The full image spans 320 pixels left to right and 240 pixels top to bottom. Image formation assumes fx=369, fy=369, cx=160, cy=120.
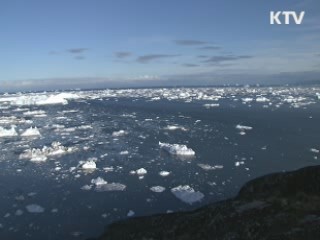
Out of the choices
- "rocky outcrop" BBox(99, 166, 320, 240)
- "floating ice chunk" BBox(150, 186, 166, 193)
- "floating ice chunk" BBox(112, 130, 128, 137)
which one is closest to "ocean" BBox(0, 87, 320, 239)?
"floating ice chunk" BBox(150, 186, 166, 193)

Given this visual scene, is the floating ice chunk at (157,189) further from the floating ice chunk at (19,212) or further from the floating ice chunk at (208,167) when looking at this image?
the floating ice chunk at (19,212)

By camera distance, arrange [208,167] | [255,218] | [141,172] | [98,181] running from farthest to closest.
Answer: [208,167] < [141,172] < [98,181] < [255,218]

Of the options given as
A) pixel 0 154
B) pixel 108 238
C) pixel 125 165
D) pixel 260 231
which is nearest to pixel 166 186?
pixel 125 165

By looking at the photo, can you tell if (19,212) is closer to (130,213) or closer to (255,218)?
(130,213)

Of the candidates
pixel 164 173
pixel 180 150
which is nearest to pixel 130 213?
pixel 164 173

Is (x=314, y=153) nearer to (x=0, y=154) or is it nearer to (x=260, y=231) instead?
(x=260, y=231)

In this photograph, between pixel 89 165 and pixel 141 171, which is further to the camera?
pixel 89 165
